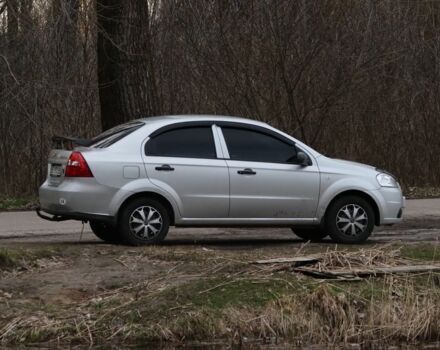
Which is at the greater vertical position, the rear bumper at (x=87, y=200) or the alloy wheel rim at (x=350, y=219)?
the rear bumper at (x=87, y=200)

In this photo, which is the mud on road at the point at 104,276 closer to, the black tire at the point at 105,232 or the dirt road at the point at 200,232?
the black tire at the point at 105,232

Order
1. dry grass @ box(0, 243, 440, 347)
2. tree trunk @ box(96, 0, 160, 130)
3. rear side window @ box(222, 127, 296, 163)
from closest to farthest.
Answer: dry grass @ box(0, 243, 440, 347), rear side window @ box(222, 127, 296, 163), tree trunk @ box(96, 0, 160, 130)

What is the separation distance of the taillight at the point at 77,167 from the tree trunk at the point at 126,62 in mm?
5185

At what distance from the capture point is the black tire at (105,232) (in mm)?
12453

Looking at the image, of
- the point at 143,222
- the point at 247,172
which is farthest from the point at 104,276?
the point at 247,172

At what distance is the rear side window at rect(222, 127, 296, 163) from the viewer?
12.8m

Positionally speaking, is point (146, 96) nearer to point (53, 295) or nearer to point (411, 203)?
point (411, 203)

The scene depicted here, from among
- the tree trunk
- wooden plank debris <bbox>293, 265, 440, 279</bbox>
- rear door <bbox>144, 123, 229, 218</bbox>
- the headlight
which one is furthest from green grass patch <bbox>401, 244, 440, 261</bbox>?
the tree trunk

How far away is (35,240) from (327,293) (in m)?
5.52

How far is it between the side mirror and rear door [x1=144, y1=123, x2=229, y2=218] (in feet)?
3.17

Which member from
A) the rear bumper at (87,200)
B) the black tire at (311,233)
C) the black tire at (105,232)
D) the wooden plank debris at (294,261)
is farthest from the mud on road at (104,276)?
the black tire at (105,232)

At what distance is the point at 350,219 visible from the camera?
42.7 feet

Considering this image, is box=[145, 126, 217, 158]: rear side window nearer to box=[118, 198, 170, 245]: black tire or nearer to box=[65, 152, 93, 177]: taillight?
box=[118, 198, 170, 245]: black tire

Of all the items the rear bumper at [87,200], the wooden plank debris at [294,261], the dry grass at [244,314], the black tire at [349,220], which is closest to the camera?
the dry grass at [244,314]
